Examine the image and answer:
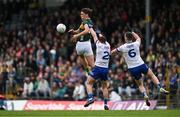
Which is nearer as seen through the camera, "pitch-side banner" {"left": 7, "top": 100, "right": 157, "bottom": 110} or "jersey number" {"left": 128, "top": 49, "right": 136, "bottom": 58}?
"jersey number" {"left": 128, "top": 49, "right": 136, "bottom": 58}

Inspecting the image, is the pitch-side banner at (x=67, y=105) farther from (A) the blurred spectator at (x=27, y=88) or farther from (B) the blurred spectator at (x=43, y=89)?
(A) the blurred spectator at (x=27, y=88)

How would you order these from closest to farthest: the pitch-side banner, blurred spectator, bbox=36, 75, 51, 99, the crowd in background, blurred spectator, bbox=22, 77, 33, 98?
the pitch-side banner
the crowd in background
blurred spectator, bbox=36, 75, 51, 99
blurred spectator, bbox=22, 77, 33, 98

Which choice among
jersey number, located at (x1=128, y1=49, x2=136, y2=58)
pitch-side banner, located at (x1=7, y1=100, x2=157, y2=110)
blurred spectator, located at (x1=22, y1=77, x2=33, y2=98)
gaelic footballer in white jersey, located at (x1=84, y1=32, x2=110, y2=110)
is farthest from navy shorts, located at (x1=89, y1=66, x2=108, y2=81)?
blurred spectator, located at (x1=22, y1=77, x2=33, y2=98)

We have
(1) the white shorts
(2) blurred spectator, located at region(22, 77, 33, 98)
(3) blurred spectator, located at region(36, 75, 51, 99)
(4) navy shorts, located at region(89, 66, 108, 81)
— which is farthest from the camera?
(2) blurred spectator, located at region(22, 77, 33, 98)

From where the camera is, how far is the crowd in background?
32.8 metres

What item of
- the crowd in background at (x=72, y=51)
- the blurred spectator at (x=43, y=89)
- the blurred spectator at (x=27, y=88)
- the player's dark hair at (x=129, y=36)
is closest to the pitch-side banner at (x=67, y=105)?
the crowd in background at (x=72, y=51)

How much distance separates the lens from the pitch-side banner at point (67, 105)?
102 feet

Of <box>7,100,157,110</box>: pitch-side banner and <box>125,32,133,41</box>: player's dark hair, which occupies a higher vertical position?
<box>125,32,133,41</box>: player's dark hair

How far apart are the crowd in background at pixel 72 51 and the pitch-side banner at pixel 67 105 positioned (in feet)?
2.94

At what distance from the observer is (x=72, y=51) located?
38.0 meters

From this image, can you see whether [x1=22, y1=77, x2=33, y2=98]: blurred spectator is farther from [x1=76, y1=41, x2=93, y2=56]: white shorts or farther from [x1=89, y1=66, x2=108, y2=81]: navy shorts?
[x1=89, y1=66, x2=108, y2=81]: navy shorts

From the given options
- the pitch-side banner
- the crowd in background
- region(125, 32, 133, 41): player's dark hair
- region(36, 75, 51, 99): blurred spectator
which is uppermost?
region(125, 32, 133, 41): player's dark hair

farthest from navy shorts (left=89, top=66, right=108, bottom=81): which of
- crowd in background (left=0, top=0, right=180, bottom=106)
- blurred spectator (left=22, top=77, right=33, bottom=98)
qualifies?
blurred spectator (left=22, top=77, right=33, bottom=98)

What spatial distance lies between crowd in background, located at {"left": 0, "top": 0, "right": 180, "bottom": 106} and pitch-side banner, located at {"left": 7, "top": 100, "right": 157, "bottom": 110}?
897mm
